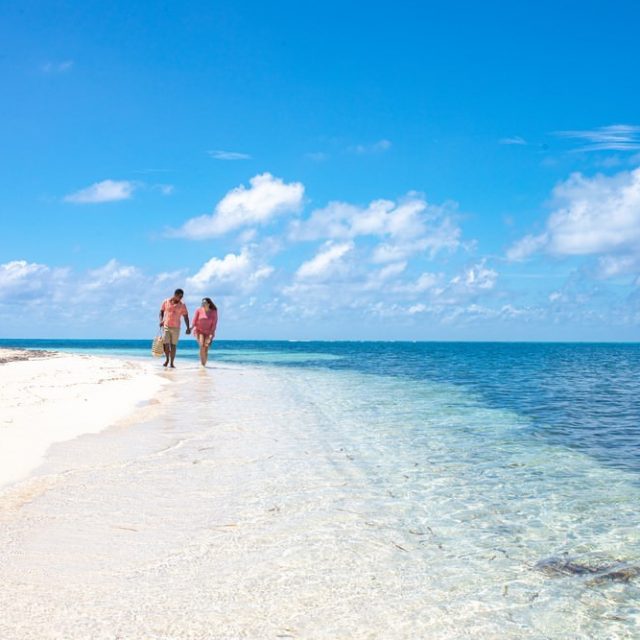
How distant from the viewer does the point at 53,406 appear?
39.5 ft

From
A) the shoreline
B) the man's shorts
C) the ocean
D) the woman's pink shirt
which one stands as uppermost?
the woman's pink shirt

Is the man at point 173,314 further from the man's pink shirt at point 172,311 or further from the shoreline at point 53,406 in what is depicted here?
the shoreline at point 53,406

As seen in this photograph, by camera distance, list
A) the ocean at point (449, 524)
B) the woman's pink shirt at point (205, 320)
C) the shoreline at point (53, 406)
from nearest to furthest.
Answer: the ocean at point (449, 524), the shoreline at point (53, 406), the woman's pink shirt at point (205, 320)

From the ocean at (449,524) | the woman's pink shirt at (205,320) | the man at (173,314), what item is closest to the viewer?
the ocean at (449,524)

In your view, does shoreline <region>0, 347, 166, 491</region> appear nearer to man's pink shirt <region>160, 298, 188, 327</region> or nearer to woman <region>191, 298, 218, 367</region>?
man's pink shirt <region>160, 298, 188, 327</region>

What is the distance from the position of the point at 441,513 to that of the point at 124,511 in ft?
9.77

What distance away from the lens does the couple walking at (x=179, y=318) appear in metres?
23.7

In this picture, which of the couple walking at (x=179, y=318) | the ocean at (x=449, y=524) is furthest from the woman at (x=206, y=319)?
the ocean at (x=449, y=524)

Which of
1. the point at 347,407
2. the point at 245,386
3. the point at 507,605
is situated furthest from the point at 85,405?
the point at 507,605

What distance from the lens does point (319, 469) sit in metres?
7.93

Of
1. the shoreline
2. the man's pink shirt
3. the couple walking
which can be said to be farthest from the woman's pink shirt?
the shoreline

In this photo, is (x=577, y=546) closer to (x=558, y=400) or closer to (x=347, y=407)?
(x=347, y=407)

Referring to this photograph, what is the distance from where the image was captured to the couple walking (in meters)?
23.7

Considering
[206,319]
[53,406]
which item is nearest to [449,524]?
[53,406]
